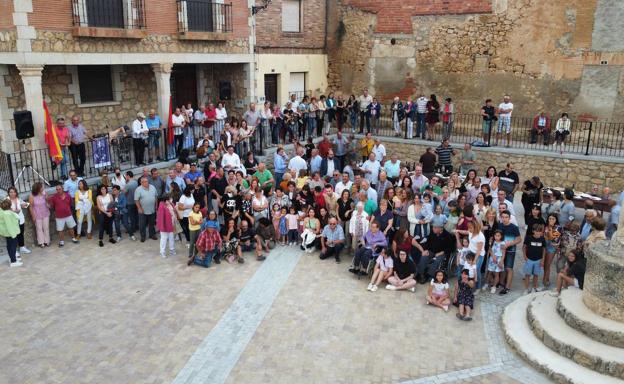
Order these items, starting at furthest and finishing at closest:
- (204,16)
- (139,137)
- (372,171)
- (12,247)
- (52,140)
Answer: (204,16)
(372,171)
(139,137)
(52,140)
(12,247)

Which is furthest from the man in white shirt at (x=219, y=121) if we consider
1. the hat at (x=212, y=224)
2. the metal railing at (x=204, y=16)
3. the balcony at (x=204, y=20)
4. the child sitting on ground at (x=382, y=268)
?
the child sitting on ground at (x=382, y=268)

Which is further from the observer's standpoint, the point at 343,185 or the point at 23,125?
the point at 343,185

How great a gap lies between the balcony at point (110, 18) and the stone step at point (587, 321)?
38.5 feet

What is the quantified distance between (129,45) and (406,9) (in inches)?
420

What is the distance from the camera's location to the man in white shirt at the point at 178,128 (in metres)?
14.4

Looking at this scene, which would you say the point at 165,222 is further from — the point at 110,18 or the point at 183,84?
the point at 183,84

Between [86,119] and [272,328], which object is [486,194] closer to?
[272,328]

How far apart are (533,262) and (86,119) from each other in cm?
1217

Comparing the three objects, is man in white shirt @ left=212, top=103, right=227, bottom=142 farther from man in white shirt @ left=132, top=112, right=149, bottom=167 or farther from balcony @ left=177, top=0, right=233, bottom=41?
man in white shirt @ left=132, top=112, right=149, bottom=167

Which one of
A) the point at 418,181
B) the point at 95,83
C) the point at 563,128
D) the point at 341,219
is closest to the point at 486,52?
the point at 563,128

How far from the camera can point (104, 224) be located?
37.7 feet

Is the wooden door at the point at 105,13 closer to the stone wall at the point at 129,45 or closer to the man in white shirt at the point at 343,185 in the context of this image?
the stone wall at the point at 129,45

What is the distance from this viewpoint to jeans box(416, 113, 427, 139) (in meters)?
17.9

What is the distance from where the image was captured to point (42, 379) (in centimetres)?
679
